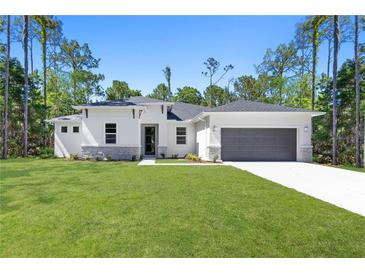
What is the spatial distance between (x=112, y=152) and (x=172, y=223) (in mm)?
12275

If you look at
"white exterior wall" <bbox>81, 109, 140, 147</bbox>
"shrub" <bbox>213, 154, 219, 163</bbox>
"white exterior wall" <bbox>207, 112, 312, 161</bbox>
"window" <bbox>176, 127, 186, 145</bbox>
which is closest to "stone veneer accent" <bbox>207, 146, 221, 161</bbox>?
"shrub" <bbox>213, 154, 219, 163</bbox>

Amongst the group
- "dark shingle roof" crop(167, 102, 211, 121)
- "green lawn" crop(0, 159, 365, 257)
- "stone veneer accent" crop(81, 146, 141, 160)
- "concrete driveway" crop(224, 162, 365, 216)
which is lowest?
"concrete driveway" crop(224, 162, 365, 216)

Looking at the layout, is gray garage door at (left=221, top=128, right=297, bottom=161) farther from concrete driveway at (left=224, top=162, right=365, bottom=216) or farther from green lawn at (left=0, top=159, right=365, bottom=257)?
green lawn at (left=0, top=159, right=365, bottom=257)

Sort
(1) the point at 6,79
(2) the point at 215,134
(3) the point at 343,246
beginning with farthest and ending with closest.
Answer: (1) the point at 6,79, (2) the point at 215,134, (3) the point at 343,246

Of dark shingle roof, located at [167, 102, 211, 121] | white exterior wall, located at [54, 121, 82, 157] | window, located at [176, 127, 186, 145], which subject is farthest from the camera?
dark shingle roof, located at [167, 102, 211, 121]

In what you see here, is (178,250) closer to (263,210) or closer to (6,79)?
(263,210)

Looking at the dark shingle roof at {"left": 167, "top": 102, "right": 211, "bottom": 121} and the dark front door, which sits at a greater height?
the dark shingle roof at {"left": 167, "top": 102, "right": 211, "bottom": 121}

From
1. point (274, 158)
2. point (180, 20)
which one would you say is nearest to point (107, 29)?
point (180, 20)

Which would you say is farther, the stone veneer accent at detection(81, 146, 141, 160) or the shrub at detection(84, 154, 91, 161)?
the stone veneer accent at detection(81, 146, 141, 160)

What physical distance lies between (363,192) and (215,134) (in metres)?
8.67

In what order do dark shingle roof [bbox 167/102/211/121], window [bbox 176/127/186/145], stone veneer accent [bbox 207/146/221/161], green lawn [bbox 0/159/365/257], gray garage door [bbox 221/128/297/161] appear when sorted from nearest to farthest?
green lawn [bbox 0/159/365/257], stone veneer accent [bbox 207/146/221/161], gray garage door [bbox 221/128/297/161], window [bbox 176/127/186/145], dark shingle roof [bbox 167/102/211/121]

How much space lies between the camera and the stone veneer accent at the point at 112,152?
15.7 m

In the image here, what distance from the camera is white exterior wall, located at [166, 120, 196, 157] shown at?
60.7 ft
